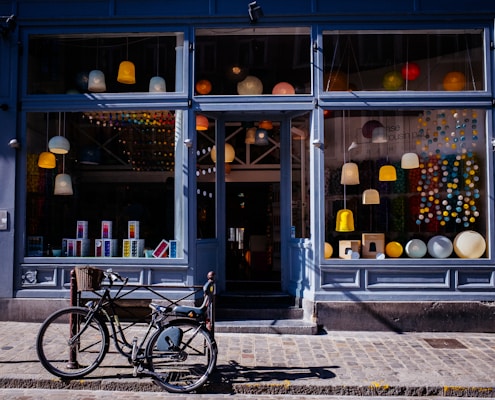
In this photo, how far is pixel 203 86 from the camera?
8.40m

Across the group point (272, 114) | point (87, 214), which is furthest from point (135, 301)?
point (272, 114)

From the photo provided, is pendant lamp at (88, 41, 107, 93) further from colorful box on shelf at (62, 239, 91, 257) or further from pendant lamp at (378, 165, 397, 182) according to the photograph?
pendant lamp at (378, 165, 397, 182)

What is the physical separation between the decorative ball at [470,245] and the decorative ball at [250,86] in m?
4.20

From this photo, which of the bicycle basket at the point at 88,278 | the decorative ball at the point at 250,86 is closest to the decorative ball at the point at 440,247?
the decorative ball at the point at 250,86

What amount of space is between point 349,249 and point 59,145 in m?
5.37

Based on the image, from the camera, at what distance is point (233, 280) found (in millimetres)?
9203

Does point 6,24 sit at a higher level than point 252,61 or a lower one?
higher

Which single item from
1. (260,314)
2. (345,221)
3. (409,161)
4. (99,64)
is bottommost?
(260,314)

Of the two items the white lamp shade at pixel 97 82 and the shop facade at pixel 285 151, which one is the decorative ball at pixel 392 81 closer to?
the shop facade at pixel 285 151

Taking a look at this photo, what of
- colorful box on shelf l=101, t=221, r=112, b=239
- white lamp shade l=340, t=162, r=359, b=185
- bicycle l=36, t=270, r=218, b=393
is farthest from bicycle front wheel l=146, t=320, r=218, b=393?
white lamp shade l=340, t=162, r=359, b=185

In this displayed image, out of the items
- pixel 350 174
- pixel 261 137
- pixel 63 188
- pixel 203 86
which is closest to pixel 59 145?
pixel 63 188

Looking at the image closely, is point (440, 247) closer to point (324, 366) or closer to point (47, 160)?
point (324, 366)

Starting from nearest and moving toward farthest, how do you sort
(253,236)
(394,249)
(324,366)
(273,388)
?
1. (273,388)
2. (324,366)
3. (394,249)
4. (253,236)

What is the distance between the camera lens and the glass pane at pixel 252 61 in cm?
829
